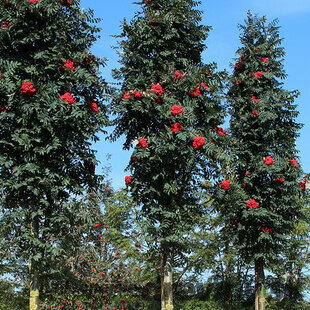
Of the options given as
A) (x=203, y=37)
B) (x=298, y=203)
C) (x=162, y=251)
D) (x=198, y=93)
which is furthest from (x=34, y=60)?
(x=298, y=203)

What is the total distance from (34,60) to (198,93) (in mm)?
4255

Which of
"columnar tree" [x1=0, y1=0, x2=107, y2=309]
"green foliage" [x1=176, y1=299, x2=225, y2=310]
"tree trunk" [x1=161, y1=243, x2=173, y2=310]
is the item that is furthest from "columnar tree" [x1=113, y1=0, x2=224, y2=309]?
"green foliage" [x1=176, y1=299, x2=225, y2=310]

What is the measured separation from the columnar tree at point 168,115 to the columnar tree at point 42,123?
4.65ft

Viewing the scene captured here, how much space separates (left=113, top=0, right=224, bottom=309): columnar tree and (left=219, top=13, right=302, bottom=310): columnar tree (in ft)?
10.1

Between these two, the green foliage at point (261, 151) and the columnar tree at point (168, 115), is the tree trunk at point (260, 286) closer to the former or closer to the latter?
the green foliage at point (261, 151)

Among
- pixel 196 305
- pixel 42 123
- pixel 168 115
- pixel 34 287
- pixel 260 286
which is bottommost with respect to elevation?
pixel 196 305

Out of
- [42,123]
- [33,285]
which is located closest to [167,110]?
[42,123]

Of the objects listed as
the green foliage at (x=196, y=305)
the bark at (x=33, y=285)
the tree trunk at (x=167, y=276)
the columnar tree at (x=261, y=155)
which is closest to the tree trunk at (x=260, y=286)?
the columnar tree at (x=261, y=155)

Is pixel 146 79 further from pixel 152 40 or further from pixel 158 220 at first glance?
pixel 158 220

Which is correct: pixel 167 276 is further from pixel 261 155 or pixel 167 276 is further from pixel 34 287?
pixel 261 155

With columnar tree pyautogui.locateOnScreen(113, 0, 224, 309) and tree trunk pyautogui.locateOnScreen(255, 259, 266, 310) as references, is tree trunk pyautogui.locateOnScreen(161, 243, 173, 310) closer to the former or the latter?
columnar tree pyautogui.locateOnScreen(113, 0, 224, 309)

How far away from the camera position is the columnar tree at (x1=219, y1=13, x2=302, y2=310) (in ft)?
44.9

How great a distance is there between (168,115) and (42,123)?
10.4 ft

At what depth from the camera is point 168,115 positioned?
1028 centimetres
